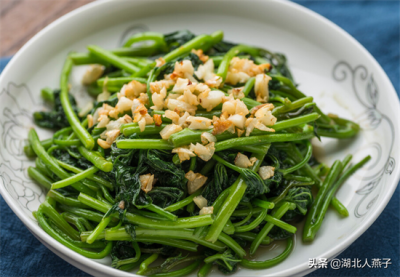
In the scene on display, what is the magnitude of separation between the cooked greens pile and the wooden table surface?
252cm

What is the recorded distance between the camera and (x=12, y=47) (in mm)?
5523

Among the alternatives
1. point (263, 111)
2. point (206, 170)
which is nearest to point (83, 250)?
point (206, 170)

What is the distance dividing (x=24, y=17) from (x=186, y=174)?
433 centimetres

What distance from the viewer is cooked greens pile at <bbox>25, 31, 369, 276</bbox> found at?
9.98 ft

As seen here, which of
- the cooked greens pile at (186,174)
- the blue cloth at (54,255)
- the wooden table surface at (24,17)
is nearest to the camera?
the cooked greens pile at (186,174)

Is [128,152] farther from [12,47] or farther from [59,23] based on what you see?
[12,47]

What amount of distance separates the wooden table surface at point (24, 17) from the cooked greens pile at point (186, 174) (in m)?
2.52

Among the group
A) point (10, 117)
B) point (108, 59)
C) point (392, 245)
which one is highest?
point (108, 59)

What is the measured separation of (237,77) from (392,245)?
2139 mm

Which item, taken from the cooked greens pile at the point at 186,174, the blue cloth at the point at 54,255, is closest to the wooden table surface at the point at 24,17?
the cooked greens pile at the point at 186,174

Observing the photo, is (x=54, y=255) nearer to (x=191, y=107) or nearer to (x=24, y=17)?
(x=191, y=107)

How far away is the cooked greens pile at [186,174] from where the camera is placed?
3.04m

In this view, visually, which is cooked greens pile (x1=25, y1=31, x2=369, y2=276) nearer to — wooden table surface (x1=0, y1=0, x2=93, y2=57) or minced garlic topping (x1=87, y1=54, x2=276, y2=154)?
minced garlic topping (x1=87, y1=54, x2=276, y2=154)

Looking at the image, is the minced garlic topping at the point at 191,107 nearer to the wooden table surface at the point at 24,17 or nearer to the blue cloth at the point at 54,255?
the blue cloth at the point at 54,255
